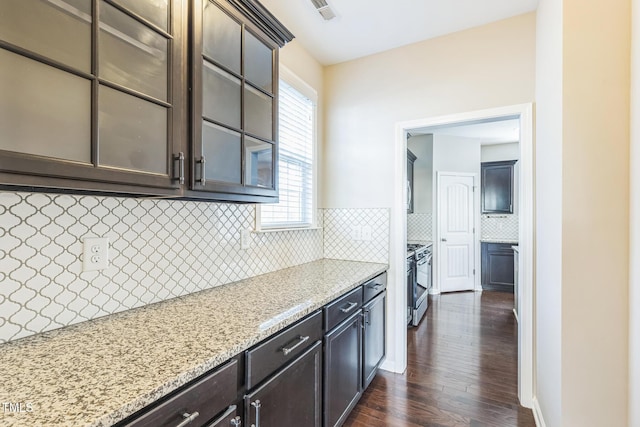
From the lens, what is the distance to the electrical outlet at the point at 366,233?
2.78 meters

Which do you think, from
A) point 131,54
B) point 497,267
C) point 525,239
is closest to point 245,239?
point 131,54

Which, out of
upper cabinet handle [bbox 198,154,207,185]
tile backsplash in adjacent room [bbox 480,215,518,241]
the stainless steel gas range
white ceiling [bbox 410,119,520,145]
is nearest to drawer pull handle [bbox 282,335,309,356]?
upper cabinet handle [bbox 198,154,207,185]

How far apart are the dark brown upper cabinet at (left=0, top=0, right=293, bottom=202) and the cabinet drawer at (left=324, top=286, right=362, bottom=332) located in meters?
0.75

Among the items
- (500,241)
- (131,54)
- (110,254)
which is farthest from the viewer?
(500,241)

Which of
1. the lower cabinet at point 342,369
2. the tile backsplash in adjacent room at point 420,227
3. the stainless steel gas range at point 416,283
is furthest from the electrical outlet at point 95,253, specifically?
the tile backsplash in adjacent room at point 420,227

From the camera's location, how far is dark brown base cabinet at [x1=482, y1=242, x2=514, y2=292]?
5.48 metres

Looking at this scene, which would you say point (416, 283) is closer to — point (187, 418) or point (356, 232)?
point (356, 232)

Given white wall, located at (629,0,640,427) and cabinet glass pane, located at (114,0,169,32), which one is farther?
white wall, located at (629,0,640,427)

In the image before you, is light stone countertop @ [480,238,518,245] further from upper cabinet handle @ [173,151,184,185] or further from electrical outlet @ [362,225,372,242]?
upper cabinet handle @ [173,151,184,185]

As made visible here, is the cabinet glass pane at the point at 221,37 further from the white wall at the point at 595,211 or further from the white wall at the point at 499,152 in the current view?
the white wall at the point at 499,152

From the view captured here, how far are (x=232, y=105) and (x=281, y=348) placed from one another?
115 cm

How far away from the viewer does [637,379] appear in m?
1.29

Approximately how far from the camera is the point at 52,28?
0.88m

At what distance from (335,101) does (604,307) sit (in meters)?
2.49
